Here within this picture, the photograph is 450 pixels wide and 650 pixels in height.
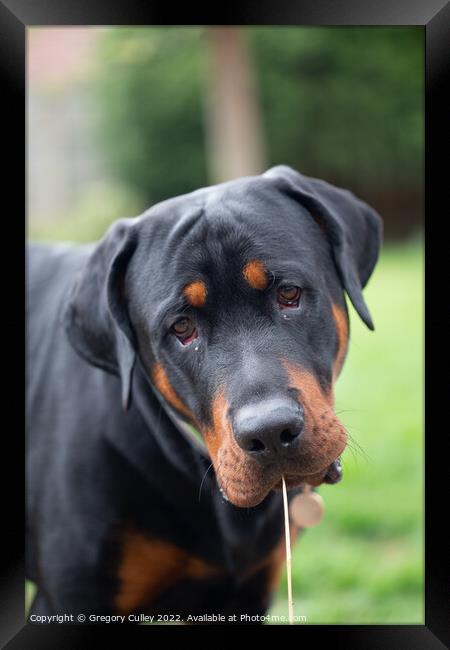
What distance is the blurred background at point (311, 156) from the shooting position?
13.3 ft

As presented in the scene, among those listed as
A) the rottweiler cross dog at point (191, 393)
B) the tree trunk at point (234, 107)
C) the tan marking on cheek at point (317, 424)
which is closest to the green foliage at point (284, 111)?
the tree trunk at point (234, 107)

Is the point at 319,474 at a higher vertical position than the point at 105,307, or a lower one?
lower

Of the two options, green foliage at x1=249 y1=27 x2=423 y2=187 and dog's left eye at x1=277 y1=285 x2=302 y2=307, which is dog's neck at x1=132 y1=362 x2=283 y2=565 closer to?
dog's left eye at x1=277 y1=285 x2=302 y2=307

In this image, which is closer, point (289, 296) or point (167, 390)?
point (289, 296)

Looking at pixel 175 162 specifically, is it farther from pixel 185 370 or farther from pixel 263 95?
pixel 185 370

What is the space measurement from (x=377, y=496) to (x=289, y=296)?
2267 millimetres

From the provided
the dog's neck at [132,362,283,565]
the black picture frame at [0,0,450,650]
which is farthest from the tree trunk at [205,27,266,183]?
the dog's neck at [132,362,283,565]

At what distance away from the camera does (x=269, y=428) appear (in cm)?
220

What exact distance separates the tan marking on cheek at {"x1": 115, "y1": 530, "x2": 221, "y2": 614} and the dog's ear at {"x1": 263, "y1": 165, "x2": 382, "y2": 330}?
104 centimetres

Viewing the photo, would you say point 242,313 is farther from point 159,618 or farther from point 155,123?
point 155,123

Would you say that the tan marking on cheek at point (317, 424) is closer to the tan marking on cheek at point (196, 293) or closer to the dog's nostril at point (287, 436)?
the dog's nostril at point (287, 436)

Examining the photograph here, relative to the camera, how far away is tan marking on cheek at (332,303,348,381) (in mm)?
2666

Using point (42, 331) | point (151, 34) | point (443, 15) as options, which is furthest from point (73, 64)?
point (443, 15)

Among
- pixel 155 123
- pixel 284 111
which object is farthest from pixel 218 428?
pixel 155 123
